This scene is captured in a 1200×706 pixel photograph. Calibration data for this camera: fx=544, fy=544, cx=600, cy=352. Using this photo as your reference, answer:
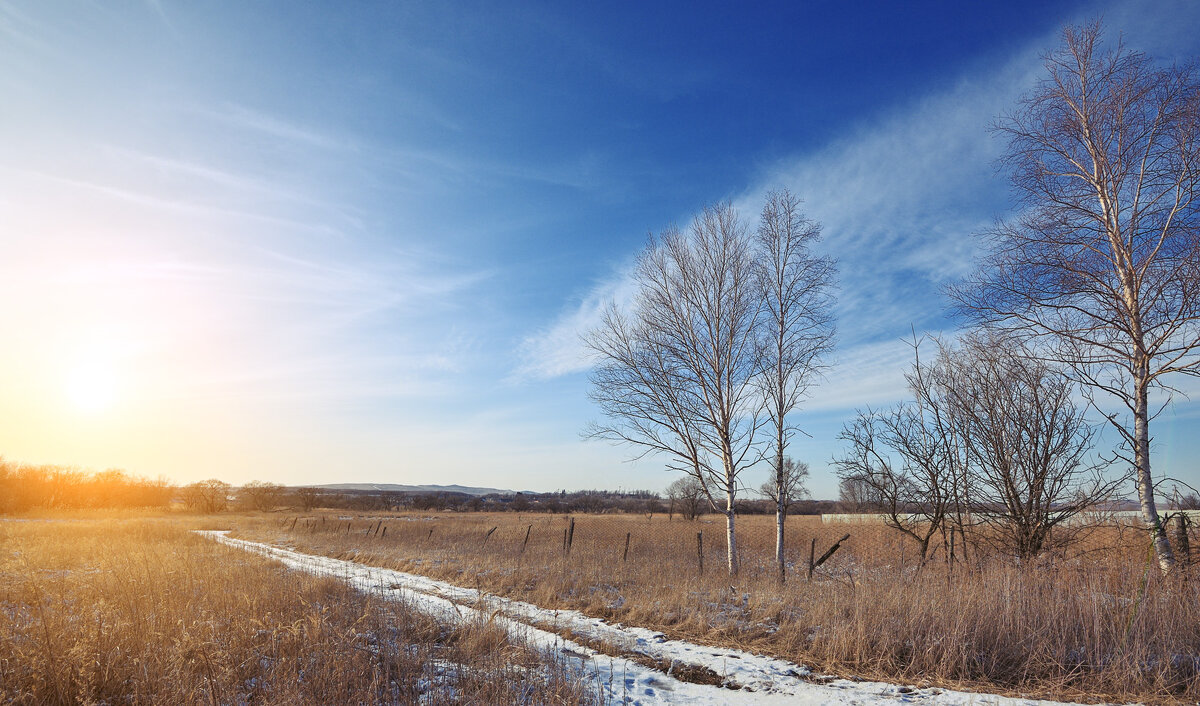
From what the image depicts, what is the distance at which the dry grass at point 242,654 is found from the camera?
16.0 ft

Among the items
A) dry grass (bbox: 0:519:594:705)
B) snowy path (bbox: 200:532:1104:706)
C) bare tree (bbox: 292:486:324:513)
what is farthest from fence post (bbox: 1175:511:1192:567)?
bare tree (bbox: 292:486:324:513)

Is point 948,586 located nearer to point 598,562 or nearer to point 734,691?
point 734,691

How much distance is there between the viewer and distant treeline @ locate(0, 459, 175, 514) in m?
61.2

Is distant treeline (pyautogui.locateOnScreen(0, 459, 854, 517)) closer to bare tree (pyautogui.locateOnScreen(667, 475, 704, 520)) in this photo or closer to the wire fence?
bare tree (pyautogui.locateOnScreen(667, 475, 704, 520))

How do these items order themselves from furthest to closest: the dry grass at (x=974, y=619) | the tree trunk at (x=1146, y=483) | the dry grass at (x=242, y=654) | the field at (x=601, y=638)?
1. the tree trunk at (x=1146, y=483)
2. the dry grass at (x=974, y=619)
3. the field at (x=601, y=638)
4. the dry grass at (x=242, y=654)

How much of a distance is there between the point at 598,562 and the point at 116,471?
101 metres

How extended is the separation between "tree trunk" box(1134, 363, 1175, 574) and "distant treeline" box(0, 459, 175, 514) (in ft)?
282

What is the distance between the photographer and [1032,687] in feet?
19.1

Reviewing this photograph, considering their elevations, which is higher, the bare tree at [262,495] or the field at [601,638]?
the field at [601,638]

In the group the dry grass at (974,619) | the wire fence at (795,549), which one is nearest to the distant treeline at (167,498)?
the wire fence at (795,549)

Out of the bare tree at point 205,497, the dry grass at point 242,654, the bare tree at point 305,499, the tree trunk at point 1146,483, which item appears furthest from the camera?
the bare tree at point 305,499

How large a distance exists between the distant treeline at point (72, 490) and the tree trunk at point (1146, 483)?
86052 mm

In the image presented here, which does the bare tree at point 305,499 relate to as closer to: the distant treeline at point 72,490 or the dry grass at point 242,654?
the distant treeline at point 72,490

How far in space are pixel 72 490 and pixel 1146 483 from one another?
100558mm
